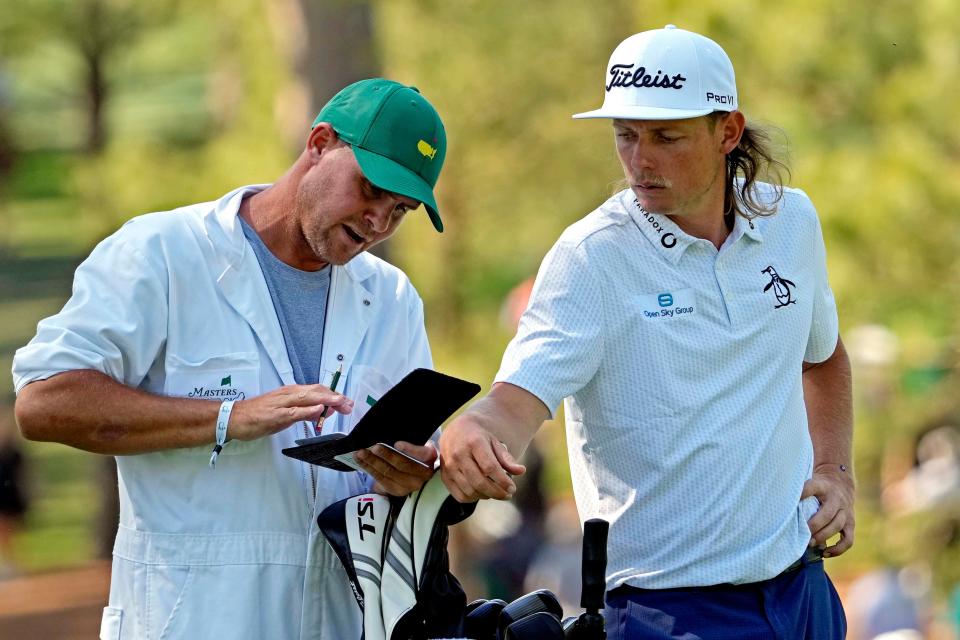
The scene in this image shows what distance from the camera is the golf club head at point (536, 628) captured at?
9.98 feet

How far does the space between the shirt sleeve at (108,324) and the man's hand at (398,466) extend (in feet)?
1.89

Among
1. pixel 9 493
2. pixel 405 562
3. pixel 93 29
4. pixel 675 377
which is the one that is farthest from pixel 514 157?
pixel 405 562

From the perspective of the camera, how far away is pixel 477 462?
9.64 ft

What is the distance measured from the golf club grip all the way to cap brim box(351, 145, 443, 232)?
906mm

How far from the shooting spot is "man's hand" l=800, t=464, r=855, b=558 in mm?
3492

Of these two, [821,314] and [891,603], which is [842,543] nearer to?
[821,314]

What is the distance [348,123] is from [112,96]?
826cm

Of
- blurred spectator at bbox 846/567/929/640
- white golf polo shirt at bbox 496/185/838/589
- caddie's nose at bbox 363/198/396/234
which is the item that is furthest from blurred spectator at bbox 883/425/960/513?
caddie's nose at bbox 363/198/396/234

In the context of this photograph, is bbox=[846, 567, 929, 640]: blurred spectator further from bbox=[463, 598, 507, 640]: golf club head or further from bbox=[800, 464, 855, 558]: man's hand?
bbox=[463, 598, 507, 640]: golf club head

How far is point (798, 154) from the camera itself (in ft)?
26.6

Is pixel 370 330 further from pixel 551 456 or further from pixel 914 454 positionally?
pixel 551 456

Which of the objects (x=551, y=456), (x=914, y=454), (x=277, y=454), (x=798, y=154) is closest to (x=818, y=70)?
(x=798, y=154)

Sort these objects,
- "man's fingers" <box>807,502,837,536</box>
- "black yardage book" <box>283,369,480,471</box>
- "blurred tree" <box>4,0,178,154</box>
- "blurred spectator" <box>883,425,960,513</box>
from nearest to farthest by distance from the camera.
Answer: "black yardage book" <box>283,369,480,471</box>, "man's fingers" <box>807,502,837,536</box>, "blurred spectator" <box>883,425,960,513</box>, "blurred tree" <box>4,0,178,154</box>

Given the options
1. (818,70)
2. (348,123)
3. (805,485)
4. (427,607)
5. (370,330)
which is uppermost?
(818,70)
